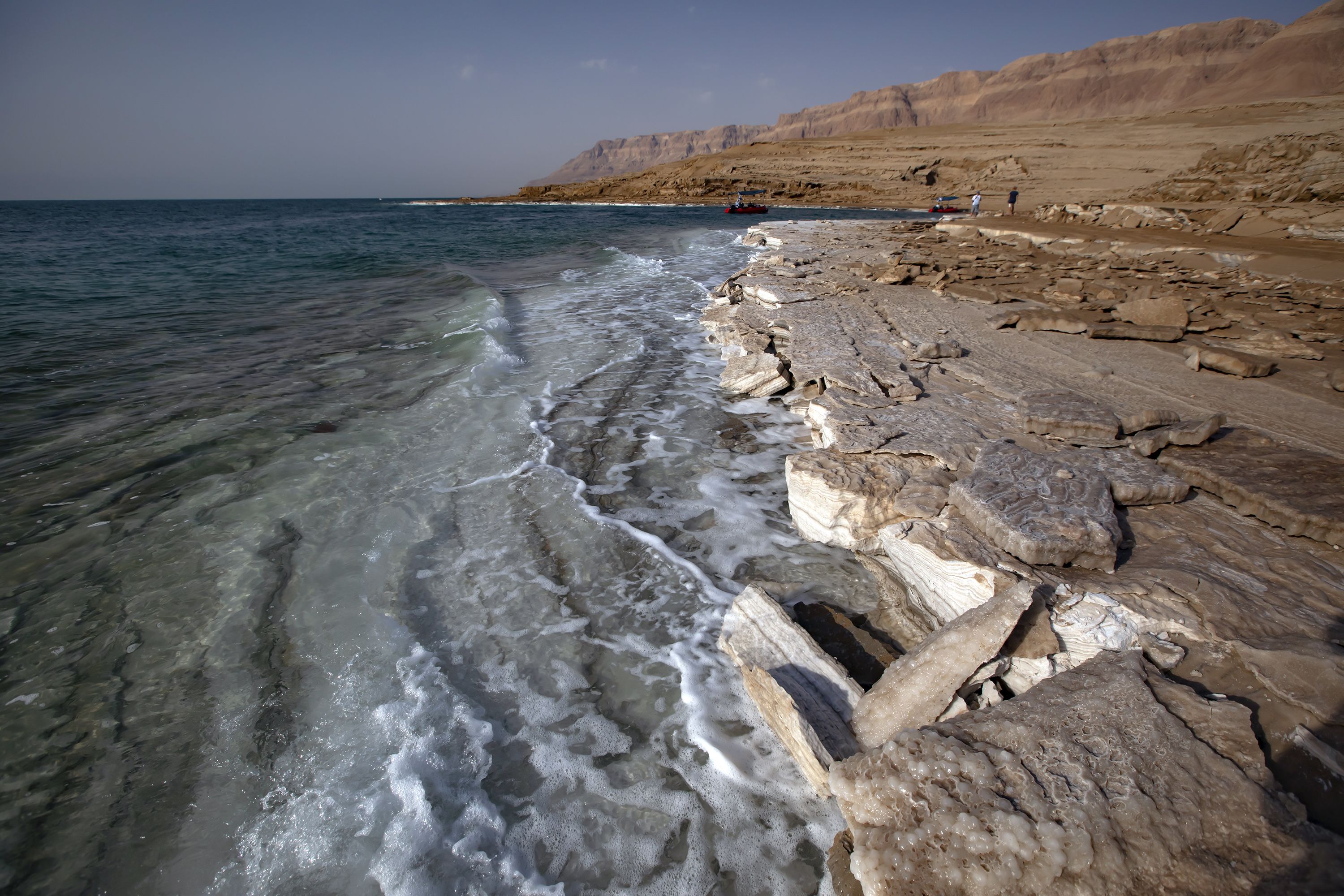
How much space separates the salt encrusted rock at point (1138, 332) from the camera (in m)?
5.33

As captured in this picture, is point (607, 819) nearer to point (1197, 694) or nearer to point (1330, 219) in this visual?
point (1197, 694)

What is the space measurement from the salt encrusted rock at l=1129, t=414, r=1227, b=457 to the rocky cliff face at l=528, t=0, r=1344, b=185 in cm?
8678

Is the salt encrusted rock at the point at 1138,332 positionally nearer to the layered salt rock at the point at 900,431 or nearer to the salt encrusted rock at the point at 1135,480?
the layered salt rock at the point at 900,431

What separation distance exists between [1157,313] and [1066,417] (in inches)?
157

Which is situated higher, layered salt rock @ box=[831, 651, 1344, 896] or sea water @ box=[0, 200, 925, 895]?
layered salt rock @ box=[831, 651, 1344, 896]

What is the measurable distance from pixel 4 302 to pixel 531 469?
13267mm

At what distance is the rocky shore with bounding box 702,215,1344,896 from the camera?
4.16ft

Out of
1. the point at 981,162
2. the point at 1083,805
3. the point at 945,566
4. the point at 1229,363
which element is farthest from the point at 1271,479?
the point at 981,162

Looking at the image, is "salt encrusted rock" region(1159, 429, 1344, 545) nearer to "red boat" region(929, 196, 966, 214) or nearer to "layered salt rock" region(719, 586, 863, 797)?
"layered salt rock" region(719, 586, 863, 797)

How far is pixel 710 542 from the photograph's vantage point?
324 cm

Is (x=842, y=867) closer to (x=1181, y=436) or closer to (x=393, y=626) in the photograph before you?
(x=393, y=626)

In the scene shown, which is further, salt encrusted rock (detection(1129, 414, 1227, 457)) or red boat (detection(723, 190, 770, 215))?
red boat (detection(723, 190, 770, 215))

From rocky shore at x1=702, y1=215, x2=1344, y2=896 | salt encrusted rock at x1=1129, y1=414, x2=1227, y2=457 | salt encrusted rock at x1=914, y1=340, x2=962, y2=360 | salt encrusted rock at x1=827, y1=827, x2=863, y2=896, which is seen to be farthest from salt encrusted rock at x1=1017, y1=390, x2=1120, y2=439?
salt encrusted rock at x1=827, y1=827, x2=863, y2=896

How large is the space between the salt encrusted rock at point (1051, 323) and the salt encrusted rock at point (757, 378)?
117 inches
